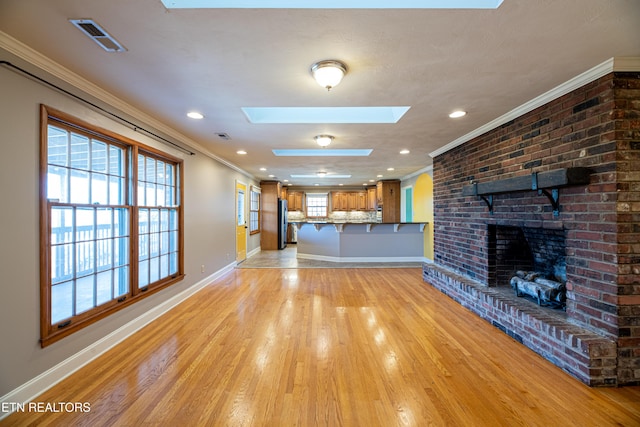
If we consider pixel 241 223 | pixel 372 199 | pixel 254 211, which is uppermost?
pixel 372 199

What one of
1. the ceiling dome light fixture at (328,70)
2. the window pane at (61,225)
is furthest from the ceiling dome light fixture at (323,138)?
the window pane at (61,225)

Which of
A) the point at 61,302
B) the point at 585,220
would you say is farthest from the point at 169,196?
the point at 585,220

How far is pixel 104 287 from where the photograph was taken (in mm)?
2508

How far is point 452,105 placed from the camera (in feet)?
8.71

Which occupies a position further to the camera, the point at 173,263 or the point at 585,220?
the point at 173,263

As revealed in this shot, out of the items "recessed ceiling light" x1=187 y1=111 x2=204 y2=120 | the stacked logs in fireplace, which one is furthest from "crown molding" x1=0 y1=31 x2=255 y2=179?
the stacked logs in fireplace

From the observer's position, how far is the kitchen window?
10.8 metres

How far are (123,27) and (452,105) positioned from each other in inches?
108

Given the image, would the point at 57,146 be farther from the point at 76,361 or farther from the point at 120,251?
the point at 76,361

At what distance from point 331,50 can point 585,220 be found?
93.6 inches

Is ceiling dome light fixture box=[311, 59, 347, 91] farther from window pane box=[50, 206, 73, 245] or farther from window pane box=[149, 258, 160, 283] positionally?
window pane box=[149, 258, 160, 283]

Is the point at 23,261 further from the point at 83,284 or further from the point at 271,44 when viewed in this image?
the point at 271,44

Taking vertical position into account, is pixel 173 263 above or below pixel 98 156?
below

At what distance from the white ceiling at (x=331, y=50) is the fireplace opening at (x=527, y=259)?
1.52m
